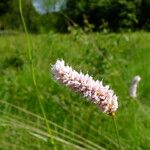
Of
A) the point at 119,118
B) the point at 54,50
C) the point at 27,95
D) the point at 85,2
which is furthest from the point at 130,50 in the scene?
the point at 85,2

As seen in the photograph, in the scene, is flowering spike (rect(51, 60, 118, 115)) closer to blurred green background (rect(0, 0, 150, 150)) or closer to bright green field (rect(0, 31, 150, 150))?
blurred green background (rect(0, 0, 150, 150))

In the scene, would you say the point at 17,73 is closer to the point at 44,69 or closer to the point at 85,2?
the point at 44,69

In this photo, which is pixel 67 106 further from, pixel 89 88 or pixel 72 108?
pixel 89 88

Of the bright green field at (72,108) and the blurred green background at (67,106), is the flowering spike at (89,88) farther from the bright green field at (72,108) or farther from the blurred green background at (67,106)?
the bright green field at (72,108)

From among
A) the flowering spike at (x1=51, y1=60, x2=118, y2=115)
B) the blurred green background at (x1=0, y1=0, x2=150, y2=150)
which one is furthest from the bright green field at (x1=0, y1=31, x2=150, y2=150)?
the flowering spike at (x1=51, y1=60, x2=118, y2=115)

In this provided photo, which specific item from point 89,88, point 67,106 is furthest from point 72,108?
point 89,88

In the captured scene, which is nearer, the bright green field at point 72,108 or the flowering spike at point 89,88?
the flowering spike at point 89,88

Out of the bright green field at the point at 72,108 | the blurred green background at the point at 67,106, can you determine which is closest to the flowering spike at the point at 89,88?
the blurred green background at the point at 67,106

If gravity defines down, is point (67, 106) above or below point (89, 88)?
above
